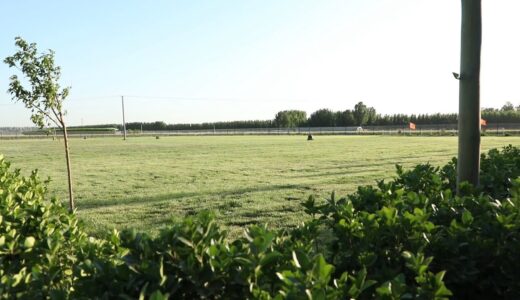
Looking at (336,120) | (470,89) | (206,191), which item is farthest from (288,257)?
(336,120)

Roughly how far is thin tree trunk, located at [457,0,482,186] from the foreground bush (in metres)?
0.74

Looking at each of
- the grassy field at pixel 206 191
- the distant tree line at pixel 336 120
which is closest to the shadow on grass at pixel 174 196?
the grassy field at pixel 206 191

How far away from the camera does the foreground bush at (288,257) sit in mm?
1509

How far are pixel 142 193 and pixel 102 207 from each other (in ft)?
5.91

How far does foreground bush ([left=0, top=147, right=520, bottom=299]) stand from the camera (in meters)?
1.51

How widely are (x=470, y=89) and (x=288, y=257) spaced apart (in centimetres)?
260

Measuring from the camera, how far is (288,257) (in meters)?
1.76

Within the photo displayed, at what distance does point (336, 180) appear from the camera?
12219mm

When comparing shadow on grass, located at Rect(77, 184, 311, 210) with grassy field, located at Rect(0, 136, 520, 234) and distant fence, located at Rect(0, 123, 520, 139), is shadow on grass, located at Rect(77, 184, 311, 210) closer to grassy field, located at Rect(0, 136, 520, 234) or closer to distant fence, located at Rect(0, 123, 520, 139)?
grassy field, located at Rect(0, 136, 520, 234)

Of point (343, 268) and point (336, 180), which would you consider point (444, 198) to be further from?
point (336, 180)

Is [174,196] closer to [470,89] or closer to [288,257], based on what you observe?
[470,89]

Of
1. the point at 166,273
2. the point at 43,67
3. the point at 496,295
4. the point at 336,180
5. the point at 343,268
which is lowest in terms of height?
the point at 336,180

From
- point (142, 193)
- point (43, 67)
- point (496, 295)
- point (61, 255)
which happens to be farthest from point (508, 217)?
point (142, 193)

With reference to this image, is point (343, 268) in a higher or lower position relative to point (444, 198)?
lower
